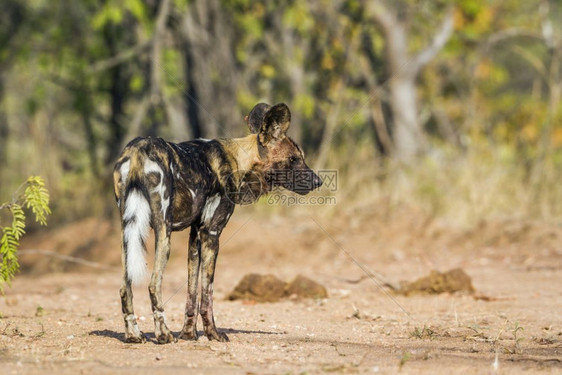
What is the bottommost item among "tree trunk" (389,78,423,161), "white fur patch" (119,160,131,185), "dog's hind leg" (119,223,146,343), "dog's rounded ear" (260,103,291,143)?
"dog's hind leg" (119,223,146,343)

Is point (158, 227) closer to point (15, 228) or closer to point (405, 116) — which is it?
point (15, 228)

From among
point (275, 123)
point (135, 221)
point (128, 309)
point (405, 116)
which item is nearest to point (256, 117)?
point (275, 123)

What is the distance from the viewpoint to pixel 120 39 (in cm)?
1591

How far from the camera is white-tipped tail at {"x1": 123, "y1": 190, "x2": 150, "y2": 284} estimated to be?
199 inches

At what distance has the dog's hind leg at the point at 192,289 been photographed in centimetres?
563

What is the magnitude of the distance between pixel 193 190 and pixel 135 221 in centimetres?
58

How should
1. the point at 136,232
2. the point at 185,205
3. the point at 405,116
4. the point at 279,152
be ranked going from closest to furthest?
the point at 136,232, the point at 185,205, the point at 279,152, the point at 405,116

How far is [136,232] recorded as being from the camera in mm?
5094

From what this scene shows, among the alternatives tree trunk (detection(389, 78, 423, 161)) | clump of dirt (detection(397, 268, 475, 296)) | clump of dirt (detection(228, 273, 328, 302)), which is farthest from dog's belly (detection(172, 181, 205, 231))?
tree trunk (detection(389, 78, 423, 161))

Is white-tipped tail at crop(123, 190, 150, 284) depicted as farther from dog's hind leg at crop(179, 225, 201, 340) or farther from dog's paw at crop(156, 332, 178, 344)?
dog's hind leg at crop(179, 225, 201, 340)

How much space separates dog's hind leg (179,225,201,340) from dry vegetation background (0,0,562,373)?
0.84 ft

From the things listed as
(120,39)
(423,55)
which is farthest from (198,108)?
(423,55)

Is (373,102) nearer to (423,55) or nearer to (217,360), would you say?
(423,55)

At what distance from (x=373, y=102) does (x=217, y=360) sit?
1100 cm
